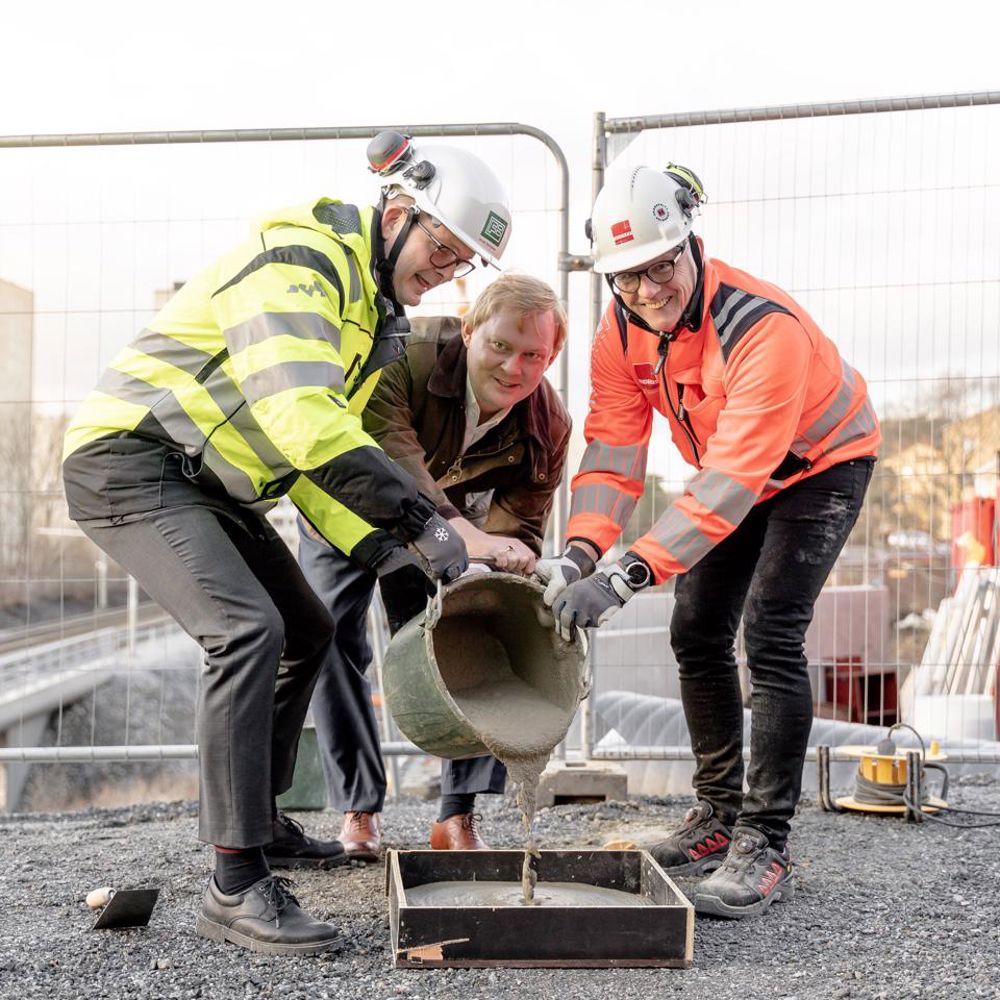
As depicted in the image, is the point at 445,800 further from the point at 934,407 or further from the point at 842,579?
the point at 934,407

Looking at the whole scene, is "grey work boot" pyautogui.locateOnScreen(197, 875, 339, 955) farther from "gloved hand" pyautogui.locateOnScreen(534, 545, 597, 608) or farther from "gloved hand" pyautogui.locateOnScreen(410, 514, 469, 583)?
"gloved hand" pyautogui.locateOnScreen(534, 545, 597, 608)

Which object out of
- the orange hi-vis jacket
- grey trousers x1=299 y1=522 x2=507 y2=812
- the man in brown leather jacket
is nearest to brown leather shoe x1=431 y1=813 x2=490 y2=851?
the man in brown leather jacket

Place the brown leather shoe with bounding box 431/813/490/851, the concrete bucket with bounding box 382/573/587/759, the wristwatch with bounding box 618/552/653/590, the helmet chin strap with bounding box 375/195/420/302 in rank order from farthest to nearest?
the brown leather shoe with bounding box 431/813/490/851
the wristwatch with bounding box 618/552/653/590
the helmet chin strap with bounding box 375/195/420/302
the concrete bucket with bounding box 382/573/587/759

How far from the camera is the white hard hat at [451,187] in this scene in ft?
10.5

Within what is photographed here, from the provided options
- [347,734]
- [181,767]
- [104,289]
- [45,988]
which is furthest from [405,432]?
[181,767]

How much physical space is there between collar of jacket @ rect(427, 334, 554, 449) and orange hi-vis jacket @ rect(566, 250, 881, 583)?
0.17 m

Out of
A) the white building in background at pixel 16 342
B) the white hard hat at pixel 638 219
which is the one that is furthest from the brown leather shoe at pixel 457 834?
the white building in background at pixel 16 342

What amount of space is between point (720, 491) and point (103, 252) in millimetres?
3136

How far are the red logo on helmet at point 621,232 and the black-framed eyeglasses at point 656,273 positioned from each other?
90 millimetres

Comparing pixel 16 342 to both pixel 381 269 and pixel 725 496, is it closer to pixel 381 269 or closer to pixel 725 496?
pixel 381 269

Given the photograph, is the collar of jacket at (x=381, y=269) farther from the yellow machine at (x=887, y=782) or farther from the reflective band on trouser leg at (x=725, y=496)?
the yellow machine at (x=887, y=782)

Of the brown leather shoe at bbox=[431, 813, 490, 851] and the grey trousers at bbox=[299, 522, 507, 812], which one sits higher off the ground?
the grey trousers at bbox=[299, 522, 507, 812]

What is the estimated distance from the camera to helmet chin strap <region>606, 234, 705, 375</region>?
353 cm

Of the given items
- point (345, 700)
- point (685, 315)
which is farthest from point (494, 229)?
point (345, 700)
